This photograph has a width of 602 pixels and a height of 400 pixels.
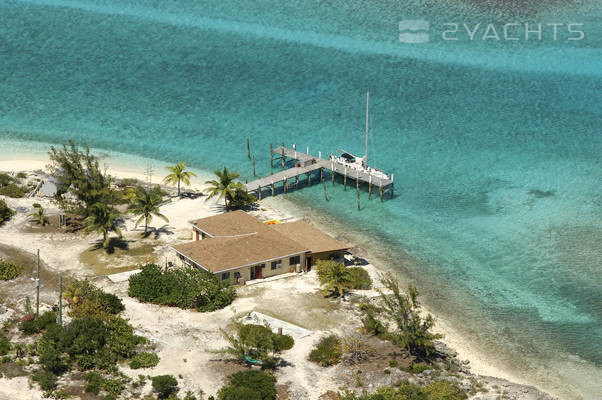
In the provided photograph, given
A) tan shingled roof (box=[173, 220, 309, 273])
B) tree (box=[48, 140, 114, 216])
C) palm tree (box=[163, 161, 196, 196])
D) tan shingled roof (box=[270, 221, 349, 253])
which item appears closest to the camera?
tan shingled roof (box=[173, 220, 309, 273])

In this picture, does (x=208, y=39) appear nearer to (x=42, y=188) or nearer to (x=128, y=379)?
(x=42, y=188)

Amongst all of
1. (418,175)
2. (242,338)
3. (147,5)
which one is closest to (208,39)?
(147,5)

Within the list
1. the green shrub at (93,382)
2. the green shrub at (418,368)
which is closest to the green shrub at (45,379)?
the green shrub at (93,382)

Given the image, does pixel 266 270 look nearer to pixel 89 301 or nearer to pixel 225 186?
pixel 89 301

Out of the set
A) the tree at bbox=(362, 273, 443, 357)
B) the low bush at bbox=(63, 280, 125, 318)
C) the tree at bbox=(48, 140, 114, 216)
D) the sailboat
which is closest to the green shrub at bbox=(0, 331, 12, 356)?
the low bush at bbox=(63, 280, 125, 318)

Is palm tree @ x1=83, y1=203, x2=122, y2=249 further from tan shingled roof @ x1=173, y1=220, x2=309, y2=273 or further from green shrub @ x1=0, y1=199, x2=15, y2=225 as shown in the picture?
green shrub @ x1=0, y1=199, x2=15, y2=225

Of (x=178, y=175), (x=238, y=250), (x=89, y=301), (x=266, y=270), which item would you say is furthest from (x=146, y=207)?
(x=89, y=301)
